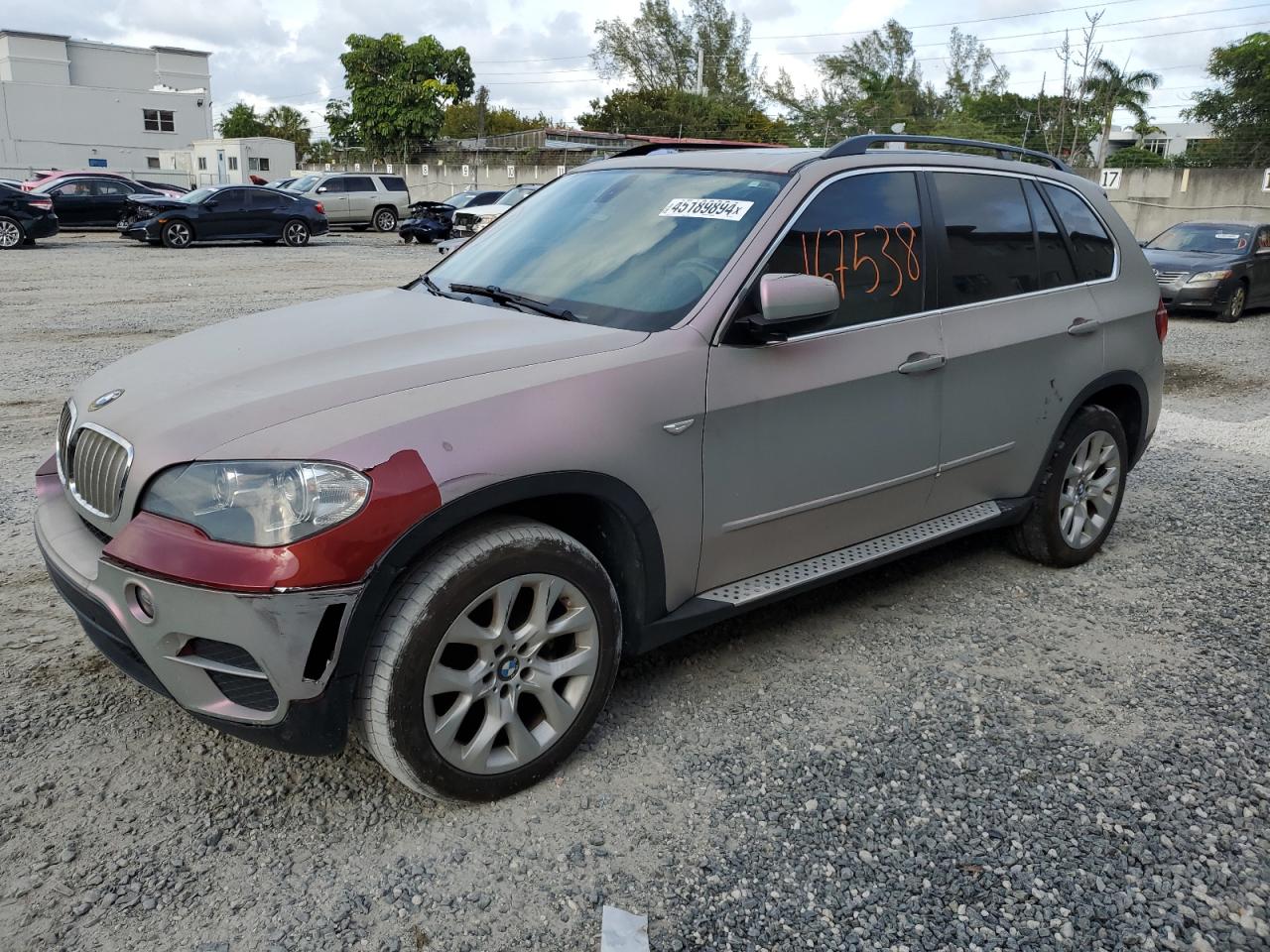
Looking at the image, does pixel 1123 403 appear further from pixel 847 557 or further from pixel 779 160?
pixel 779 160

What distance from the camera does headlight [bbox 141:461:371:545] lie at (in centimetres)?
Answer: 244

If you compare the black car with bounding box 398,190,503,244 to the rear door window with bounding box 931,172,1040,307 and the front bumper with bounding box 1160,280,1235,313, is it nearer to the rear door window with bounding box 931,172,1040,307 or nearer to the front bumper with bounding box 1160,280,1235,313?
the front bumper with bounding box 1160,280,1235,313

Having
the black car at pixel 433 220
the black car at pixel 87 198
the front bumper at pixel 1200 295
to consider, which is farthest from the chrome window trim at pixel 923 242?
the black car at pixel 87 198

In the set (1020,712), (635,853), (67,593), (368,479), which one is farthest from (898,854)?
(67,593)

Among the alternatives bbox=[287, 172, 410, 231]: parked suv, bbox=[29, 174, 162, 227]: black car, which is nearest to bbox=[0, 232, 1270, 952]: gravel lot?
bbox=[29, 174, 162, 227]: black car

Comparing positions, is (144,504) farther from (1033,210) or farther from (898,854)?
(1033,210)

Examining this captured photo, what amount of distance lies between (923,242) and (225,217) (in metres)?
22.6

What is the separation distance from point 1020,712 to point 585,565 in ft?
5.50

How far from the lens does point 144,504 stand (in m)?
2.62

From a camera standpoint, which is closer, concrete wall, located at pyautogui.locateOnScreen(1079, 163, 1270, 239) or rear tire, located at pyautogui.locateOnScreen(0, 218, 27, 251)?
rear tire, located at pyautogui.locateOnScreen(0, 218, 27, 251)

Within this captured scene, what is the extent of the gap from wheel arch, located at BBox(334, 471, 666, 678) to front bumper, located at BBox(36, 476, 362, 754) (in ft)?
0.20

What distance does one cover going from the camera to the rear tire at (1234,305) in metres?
14.5

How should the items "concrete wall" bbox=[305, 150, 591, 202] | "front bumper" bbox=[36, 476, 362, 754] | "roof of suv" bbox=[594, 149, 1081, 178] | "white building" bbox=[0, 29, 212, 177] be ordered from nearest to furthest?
"front bumper" bbox=[36, 476, 362, 754] → "roof of suv" bbox=[594, 149, 1081, 178] → "concrete wall" bbox=[305, 150, 591, 202] → "white building" bbox=[0, 29, 212, 177]

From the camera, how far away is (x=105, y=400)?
3.03m
